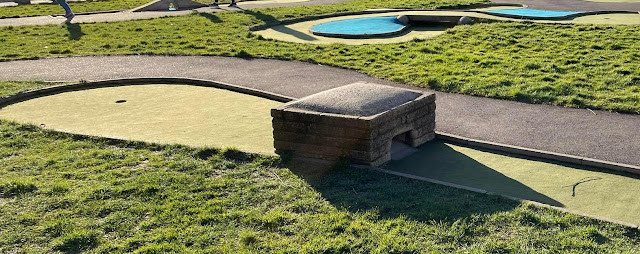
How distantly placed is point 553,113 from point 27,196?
6.48 meters

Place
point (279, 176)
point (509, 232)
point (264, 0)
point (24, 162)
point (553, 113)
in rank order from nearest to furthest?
point (509, 232) → point (279, 176) → point (24, 162) → point (553, 113) → point (264, 0)

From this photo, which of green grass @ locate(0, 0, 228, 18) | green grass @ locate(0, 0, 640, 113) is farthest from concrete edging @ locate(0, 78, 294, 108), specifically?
green grass @ locate(0, 0, 228, 18)

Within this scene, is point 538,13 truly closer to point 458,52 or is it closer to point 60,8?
point 458,52

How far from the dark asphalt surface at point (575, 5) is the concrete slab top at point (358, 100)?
14.0 metres

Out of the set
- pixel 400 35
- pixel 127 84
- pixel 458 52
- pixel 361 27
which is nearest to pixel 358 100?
pixel 127 84

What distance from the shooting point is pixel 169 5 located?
23.6 m

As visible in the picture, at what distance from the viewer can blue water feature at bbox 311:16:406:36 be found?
16297mm

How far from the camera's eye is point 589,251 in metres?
4.54

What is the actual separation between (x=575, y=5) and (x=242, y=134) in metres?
15.8

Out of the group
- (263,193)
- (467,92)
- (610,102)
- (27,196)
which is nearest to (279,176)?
(263,193)

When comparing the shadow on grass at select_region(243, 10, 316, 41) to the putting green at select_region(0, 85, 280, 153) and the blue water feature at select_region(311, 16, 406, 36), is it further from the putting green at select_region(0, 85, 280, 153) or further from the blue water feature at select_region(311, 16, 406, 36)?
the putting green at select_region(0, 85, 280, 153)

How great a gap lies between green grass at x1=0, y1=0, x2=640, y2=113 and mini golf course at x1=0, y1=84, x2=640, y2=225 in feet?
9.21

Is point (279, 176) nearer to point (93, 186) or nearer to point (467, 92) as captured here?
point (93, 186)

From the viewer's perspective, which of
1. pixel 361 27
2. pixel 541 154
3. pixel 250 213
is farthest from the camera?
pixel 361 27
